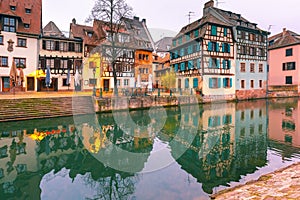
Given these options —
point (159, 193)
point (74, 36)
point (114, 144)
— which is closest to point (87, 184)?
point (159, 193)

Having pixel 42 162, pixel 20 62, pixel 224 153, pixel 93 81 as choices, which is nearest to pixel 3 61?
pixel 20 62

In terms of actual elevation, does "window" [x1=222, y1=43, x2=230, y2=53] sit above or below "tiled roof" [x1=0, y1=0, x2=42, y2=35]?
below

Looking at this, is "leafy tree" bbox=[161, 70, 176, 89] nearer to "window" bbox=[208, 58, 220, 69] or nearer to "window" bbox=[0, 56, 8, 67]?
"window" bbox=[208, 58, 220, 69]

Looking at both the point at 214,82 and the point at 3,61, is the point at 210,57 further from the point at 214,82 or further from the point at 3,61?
the point at 3,61

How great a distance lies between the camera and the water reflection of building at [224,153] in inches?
295

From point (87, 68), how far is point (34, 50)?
6.44 m

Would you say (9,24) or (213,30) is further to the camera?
(213,30)

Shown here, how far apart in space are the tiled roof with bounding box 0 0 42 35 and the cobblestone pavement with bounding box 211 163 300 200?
27.6 metres

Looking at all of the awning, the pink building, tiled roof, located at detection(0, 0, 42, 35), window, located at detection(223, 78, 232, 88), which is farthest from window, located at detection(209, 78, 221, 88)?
tiled roof, located at detection(0, 0, 42, 35)

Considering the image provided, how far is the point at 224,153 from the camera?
32.0 ft

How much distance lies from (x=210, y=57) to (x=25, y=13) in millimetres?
23199

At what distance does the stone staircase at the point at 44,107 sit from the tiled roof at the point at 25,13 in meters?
11.9

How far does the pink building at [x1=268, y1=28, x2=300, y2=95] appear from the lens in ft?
121

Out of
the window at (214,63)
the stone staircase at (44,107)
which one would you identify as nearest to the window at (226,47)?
the window at (214,63)
